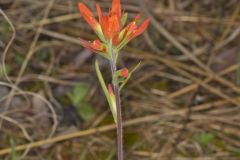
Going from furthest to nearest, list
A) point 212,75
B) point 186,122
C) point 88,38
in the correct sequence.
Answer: point 88,38 → point 212,75 → point 186,122

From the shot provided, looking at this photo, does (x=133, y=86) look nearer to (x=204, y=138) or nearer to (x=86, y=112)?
(x=86, y=112)

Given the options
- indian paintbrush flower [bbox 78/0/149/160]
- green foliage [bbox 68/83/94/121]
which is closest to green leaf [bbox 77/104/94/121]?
green foliage [bbox 68/83/94/121]

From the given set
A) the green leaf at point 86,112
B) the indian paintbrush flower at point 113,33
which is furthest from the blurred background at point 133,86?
the indian paintbrush flower at point 113,33

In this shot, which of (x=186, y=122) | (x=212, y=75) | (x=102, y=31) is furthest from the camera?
(x=212, y=75)

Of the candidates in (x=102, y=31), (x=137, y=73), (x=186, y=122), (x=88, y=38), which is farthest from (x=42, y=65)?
(x=102, y=31)

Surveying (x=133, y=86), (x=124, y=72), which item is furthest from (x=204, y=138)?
(x=124, y=72)

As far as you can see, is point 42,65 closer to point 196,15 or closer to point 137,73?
point 137,73
